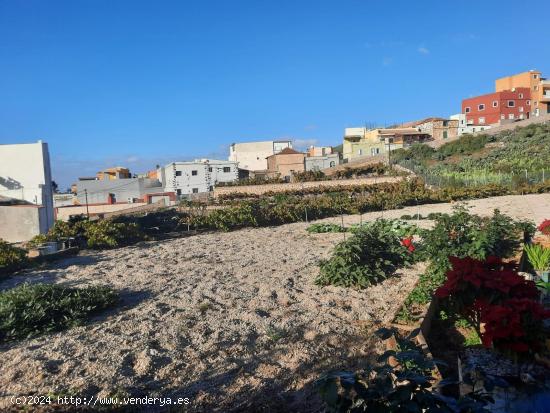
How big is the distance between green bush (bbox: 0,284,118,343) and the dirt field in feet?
0.76

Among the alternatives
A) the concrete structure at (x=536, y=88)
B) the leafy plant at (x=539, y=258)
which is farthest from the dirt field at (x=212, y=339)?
the concrete structure at (x=536, y=88)

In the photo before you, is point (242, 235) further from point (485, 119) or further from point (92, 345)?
point (485, 119)

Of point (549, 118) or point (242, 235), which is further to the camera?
point (549, 118)

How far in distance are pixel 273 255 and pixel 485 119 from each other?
196 ft

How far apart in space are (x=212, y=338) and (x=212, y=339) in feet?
0.09

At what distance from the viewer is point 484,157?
3812 centimetres

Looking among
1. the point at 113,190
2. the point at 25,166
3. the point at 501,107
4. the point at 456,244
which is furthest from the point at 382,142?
the point at 456,244

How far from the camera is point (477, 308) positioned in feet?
10.3

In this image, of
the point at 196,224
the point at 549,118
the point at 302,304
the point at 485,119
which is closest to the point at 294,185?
the point at 196,224

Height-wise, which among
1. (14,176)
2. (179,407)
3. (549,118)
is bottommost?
(179,407)

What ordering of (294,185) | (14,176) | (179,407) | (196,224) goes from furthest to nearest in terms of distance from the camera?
(294,185) < (14,176) < (196,224) < (179,407)

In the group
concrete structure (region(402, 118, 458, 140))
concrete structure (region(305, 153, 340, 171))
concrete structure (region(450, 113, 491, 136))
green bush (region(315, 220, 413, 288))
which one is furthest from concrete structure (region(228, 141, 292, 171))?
green bush (region(315, 220, 413, 288))

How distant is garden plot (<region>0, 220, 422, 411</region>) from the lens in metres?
4.01

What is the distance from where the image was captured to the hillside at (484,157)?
88.4 feet
